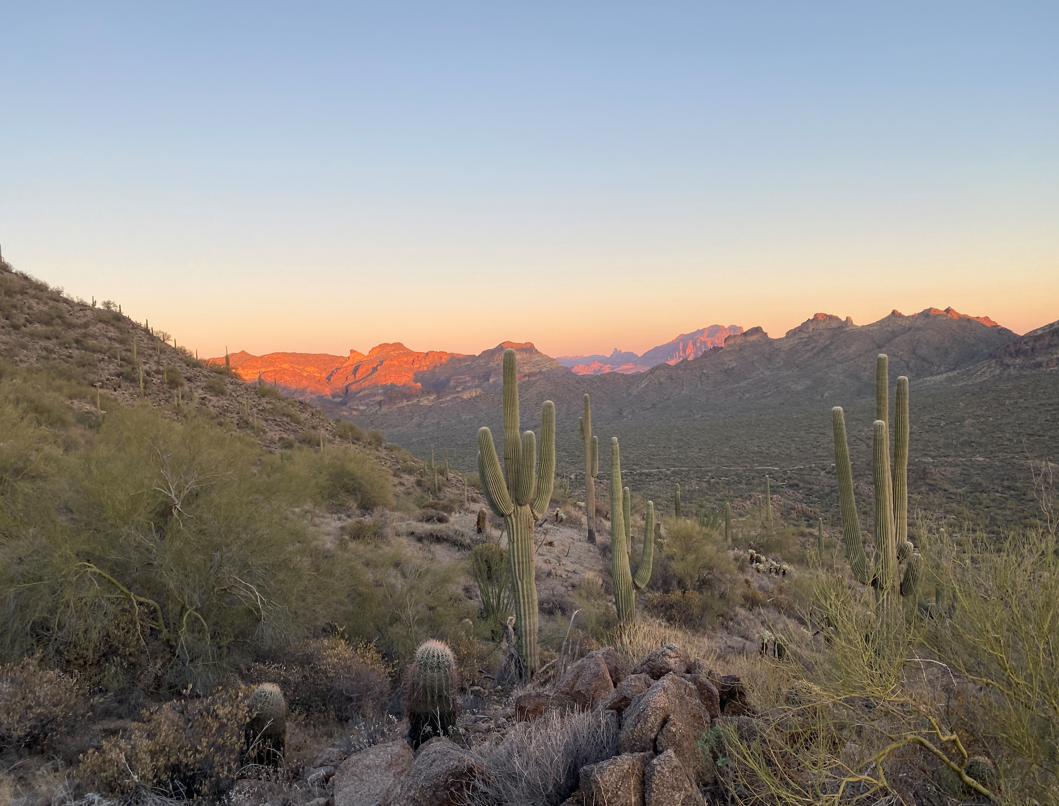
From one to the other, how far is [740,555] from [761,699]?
14981 mm

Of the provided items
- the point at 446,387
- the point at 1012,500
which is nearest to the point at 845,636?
the point at 1012,500

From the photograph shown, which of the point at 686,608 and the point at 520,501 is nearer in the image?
the point at 520,501

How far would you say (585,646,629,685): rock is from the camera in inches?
223

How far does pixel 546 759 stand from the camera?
3854mm

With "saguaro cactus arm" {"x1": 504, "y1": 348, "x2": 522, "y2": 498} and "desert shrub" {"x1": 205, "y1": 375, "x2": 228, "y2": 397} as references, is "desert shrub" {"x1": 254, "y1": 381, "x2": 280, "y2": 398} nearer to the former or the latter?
"desert shrub" {"x1": 205, "y1": 375, "x2": 228, "y2": 397}

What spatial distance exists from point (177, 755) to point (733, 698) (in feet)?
15.4

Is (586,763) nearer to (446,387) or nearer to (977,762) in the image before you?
(977,762)

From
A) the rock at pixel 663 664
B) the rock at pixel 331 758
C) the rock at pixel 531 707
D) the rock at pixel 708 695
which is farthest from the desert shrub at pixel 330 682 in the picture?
the rock at pixel 708 695

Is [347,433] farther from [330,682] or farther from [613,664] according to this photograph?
[613,664]

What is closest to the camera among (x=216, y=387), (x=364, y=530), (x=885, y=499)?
(x=885, y=499)

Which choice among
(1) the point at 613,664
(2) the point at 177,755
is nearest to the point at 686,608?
(1) the point at 613,664

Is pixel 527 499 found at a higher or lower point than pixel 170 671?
higher

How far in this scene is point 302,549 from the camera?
8.60 metres

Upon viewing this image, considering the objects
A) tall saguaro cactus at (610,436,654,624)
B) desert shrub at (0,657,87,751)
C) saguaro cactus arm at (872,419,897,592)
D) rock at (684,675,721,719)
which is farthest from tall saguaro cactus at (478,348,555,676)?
saguaro cactus arm at (872,419,897,592)
